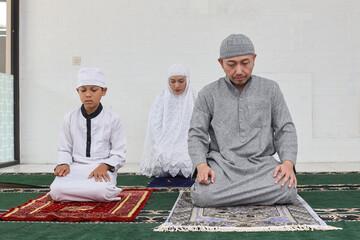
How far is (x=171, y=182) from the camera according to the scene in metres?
3.39

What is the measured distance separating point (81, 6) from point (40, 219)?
164 inches

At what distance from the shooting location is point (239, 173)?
221cm

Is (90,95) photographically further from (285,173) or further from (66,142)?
(285,173)

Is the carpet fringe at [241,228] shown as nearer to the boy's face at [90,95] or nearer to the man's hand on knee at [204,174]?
the man's hand on knee at [204,174]

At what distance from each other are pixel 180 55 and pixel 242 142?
3.30 metres

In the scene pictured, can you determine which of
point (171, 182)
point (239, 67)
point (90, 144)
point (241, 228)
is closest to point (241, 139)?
point (239, 67)

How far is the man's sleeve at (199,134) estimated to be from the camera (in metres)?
2.29

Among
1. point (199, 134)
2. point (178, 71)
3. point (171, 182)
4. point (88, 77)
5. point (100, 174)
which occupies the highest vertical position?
point (178, 71)

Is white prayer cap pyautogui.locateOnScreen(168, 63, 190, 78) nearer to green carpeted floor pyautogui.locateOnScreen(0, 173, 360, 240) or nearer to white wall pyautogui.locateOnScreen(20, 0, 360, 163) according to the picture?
white wall pyautogui.locateOnScreen(20, 0, 360, 163)

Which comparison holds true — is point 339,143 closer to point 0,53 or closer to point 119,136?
point 119,136

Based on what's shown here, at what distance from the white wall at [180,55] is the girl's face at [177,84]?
1.34 m

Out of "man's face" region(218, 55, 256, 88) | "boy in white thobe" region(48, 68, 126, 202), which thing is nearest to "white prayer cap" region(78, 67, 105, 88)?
"boy in white thobe" region(48, 68, 126, 202)

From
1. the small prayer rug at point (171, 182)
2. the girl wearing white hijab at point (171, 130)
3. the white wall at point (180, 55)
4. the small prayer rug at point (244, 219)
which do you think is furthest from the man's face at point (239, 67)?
the white wall at point (180, 55)

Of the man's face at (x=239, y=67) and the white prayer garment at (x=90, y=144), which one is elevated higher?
the man's face at (x=239, y=67)
